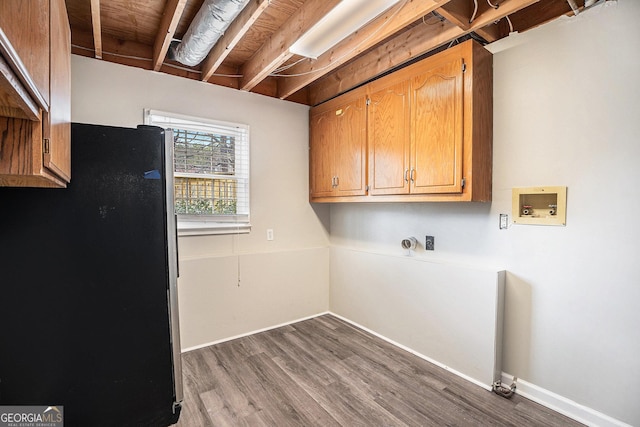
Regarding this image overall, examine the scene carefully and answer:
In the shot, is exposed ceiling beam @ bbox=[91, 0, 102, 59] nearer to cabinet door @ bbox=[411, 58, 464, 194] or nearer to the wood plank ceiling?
the wood plank ceiling

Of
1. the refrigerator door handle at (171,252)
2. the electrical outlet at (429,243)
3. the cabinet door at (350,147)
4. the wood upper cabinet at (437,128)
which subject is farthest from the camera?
the cabinet door at (350,147)

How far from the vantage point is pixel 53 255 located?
1261 mm

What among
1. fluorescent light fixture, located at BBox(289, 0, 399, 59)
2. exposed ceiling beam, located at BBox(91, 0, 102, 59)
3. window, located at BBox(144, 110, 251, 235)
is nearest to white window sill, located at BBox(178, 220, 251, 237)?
window, located at BBox(144, 110, 251, 235)

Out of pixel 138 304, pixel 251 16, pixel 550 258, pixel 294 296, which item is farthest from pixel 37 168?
pixel 294 296

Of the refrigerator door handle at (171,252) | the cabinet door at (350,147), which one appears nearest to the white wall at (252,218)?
the cabinet door at (350,147)

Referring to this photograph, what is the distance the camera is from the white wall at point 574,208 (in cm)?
177

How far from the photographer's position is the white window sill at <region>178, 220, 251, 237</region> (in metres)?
2.86

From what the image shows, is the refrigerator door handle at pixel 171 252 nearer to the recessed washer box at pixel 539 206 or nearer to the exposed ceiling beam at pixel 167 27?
the exposed ceiling beam at pixel 167 27

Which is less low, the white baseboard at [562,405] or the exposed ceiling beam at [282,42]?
the exposed ceiling beam at [282,42]

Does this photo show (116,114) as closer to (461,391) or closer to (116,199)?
(116,199)

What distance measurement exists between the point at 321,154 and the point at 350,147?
47 cm

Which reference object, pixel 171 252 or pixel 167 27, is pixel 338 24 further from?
pixel 171 252

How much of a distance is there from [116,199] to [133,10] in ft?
5.51

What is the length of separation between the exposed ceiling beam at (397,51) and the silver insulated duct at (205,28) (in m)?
1.36
